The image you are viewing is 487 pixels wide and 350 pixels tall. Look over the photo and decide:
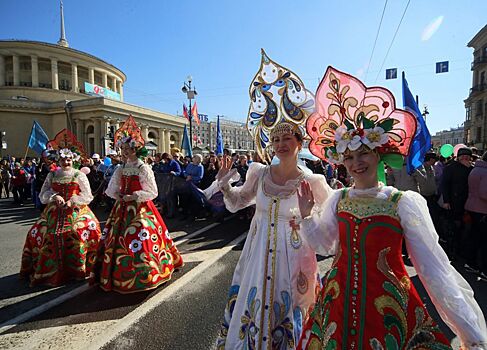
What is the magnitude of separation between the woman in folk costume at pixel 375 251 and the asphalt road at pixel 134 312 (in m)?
1.67

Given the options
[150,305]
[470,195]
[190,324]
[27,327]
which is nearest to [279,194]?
[190,324]

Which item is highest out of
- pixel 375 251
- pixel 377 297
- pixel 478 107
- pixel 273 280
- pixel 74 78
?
pixel 74 78

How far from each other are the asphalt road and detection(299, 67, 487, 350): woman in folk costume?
65.8 inches

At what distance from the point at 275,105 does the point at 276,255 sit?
1520 millimetres

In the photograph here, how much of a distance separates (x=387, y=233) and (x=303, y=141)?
1.29m

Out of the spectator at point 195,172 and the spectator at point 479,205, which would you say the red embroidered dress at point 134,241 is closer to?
the spectator at point 195,172

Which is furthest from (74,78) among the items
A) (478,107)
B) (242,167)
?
(478,107)

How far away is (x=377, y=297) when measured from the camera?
5.60 ft

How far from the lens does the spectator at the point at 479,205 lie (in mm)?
4488

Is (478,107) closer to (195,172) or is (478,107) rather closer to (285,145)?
(195,172)

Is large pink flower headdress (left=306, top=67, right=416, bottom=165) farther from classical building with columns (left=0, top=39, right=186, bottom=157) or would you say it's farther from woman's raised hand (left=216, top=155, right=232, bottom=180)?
classical building with columns (left=0, top=39, right=186, bottom=157)

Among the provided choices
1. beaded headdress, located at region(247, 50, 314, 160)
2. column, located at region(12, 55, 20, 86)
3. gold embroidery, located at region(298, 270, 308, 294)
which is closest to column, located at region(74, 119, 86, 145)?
column, located at region(12, 55, 20, 86)

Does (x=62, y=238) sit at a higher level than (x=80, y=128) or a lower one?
lower

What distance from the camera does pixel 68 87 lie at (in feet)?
167
